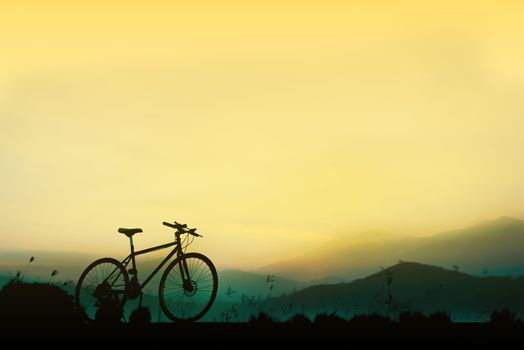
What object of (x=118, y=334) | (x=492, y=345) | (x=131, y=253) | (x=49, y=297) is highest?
(x=131, y=253)

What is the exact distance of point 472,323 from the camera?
1069 cm

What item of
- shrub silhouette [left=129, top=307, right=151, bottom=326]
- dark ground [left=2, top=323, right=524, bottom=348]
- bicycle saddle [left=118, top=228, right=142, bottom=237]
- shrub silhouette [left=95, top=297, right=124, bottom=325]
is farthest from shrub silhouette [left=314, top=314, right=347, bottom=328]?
bicycle saddle [left=118, top=228, right=142, bottom=237]

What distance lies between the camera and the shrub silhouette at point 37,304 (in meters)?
10.8

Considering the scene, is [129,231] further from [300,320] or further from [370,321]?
[370,321]

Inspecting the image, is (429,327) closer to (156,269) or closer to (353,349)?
(353,349)

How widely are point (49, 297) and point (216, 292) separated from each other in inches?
110

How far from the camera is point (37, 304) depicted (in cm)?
1105

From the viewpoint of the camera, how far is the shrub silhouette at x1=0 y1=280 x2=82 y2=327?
35.3 ft

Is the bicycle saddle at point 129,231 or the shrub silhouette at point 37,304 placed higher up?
the bicycle saddle at point 129,231

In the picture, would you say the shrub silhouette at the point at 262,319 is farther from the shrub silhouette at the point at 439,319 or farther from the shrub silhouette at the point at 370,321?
the shrub silhouette at the point at 439,319

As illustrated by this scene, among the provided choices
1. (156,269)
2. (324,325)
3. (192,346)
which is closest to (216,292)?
(156,269)

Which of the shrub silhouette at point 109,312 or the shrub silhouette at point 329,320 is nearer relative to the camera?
the shrub silhouette at point 329,320

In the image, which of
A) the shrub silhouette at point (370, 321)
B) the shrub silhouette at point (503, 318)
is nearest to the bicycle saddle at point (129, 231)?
the shrub silhouette at point (370, 321)

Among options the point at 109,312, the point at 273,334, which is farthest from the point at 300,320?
the point at 109,312
